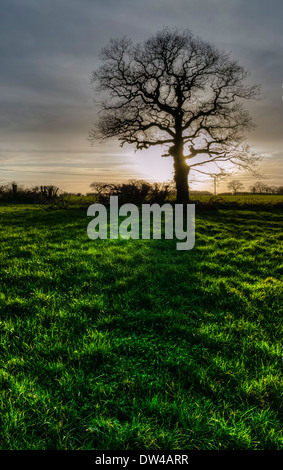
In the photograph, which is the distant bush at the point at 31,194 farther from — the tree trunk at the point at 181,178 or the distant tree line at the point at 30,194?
the tree trunk at the point at 181,178

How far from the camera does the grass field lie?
2178 mm

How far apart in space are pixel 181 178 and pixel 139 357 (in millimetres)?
21514

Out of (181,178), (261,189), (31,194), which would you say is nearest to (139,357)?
(181,178)

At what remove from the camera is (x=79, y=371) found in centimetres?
281

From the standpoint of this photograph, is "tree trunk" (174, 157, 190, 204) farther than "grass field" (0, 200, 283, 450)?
Yes

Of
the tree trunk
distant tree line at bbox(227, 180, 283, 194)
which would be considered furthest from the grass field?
distant tree line at bbox(227, 180, 283, 194)

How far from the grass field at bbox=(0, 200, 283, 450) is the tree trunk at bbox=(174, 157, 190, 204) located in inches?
693

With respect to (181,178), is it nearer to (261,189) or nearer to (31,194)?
(31,194)

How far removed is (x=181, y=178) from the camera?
2327 cm

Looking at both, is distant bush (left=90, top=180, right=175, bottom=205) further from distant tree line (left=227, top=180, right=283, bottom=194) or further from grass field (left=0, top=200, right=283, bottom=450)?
distant tree line (left=227, top=180, right=283, bottom=194)

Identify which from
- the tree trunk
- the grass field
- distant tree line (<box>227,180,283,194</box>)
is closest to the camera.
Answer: the grass field

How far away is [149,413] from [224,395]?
31.2 inches

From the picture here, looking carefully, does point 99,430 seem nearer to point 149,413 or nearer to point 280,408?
point 149,413
